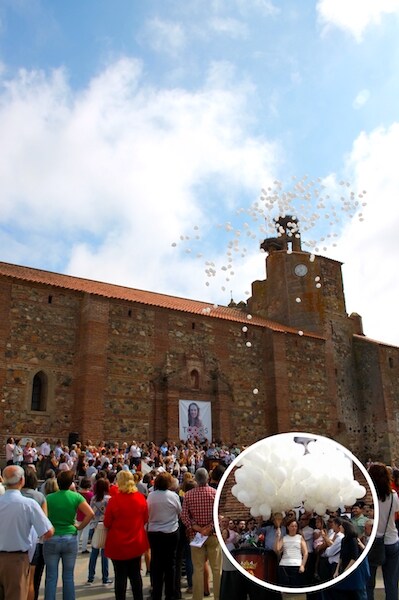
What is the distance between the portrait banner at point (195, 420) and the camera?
2483 centimetres

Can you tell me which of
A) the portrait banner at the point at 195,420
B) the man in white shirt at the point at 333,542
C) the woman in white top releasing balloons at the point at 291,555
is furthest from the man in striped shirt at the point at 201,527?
the portrait banner at the point at 195,420

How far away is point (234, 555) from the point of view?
358 cm

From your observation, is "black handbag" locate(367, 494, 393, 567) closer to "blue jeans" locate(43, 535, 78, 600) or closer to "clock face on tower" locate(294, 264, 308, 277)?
"blue jeans" locate(43, 535, 78, 600)

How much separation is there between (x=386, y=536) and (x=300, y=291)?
2983 centimetres

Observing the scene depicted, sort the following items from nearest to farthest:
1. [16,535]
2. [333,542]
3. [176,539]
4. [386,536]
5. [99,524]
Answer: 1. [333,542]
2. [16,535]
3. [386,536]
4. [176,539]
5. [99,524]

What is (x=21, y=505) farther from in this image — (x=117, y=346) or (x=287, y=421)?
(x=287, y=421)

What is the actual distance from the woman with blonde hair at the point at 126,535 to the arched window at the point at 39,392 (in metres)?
16.0

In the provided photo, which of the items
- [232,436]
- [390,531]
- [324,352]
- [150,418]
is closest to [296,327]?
[324,352]

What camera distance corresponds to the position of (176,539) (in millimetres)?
7000

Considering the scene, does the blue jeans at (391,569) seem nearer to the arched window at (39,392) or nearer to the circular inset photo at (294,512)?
the circular inset photo at (294,512)

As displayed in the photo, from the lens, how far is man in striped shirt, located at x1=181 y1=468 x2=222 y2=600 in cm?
673

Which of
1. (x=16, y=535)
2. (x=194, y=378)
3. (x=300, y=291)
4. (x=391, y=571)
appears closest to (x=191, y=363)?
(x=194, y=378)

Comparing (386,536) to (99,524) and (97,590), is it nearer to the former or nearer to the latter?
(99,524)

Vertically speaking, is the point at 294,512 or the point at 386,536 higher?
the point at 294,512
